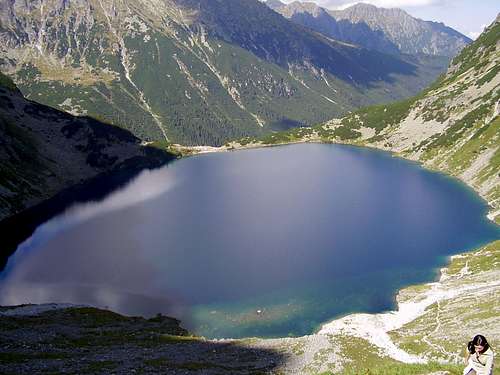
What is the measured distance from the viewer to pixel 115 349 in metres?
59.1

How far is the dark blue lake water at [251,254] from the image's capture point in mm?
89938

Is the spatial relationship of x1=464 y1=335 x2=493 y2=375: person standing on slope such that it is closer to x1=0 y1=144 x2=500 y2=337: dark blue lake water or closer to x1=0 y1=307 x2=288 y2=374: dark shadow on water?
x1=0 y1=307 x2=288 y2=374: dark shadow on water

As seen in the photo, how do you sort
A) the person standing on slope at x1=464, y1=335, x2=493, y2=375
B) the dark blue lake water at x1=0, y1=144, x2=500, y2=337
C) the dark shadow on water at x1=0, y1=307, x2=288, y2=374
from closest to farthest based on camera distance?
1. the person standing on slope at x1=464, y1=335, x2=493, y2=375
2. the dark shadow on water at x1=0, y1=307, x2=288, y2=374
3. the dark blue lake water at x1=0, y1=144, x2=500, y2=337

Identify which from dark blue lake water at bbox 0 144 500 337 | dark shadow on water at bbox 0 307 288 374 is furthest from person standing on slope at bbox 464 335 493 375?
dark blue lake water at bbox 0 144 500 337

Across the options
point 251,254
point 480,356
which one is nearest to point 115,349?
point 480,356

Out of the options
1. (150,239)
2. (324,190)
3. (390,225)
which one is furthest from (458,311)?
(324,190)

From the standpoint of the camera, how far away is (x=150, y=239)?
135000mm

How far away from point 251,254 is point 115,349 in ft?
196

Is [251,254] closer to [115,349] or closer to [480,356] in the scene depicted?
[115,349]

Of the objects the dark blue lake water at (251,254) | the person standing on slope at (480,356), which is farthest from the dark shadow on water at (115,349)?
the person standing on slope at (480,356)

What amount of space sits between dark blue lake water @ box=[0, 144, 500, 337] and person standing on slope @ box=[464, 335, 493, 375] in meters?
58.8

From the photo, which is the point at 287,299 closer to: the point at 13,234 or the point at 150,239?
the point at 150,239

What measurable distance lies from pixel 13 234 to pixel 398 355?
130294 millimetres

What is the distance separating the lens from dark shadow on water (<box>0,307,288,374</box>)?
49.3m
